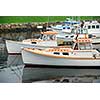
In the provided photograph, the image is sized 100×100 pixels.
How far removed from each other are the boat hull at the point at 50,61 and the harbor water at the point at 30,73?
7 cm

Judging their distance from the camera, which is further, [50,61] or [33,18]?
[50,61]

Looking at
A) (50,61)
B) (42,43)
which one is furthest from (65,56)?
(42,43)

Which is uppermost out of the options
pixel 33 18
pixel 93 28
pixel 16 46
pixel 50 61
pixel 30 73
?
pixel 33 18

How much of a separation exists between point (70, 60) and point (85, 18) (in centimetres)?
63

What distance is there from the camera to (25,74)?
7094 millimetres

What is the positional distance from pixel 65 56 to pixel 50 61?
224mm

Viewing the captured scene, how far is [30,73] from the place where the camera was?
280 inches

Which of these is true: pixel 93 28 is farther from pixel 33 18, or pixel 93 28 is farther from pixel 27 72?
pixel 27 72

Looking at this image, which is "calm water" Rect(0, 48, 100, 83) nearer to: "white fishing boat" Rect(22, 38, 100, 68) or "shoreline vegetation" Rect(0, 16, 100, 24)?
"white fishing boat" Rect(22, 38, 100, 68)

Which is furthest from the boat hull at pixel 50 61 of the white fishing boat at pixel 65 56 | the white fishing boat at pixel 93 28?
the white fishing boat at pixel 93 28

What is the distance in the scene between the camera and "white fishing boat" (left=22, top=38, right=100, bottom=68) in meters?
7.02
